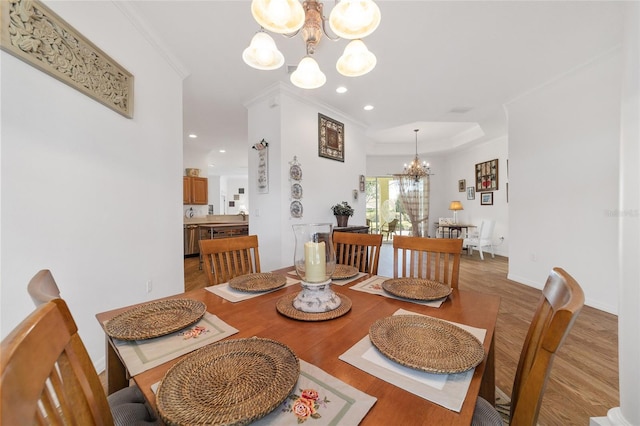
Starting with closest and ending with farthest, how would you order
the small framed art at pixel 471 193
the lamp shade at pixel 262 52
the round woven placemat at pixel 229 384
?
the round woven placemat at pixel 229 384 → the lamp shade at pixel 262 52 → the small framed art at pixel 471 193

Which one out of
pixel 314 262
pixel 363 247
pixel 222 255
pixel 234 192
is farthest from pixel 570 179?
pixel 234 192

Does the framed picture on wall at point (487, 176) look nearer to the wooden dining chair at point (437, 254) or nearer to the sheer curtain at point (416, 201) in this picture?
the sheer curtain at point (416, 201)

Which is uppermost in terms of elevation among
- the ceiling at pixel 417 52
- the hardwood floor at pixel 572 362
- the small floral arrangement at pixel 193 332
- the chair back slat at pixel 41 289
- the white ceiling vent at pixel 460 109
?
the white ceiling vent at pixel 460 109

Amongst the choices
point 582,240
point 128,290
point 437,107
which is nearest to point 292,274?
point 128,290

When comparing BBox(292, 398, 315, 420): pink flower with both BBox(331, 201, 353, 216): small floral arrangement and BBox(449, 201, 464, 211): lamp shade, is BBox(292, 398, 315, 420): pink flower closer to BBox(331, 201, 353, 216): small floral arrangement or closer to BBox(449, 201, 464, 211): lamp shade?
BBox(331, 201, 353, 216): small floral arrangement

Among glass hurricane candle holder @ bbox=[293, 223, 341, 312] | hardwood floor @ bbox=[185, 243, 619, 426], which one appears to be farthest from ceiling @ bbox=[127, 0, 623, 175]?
hardwood floor @ bbox=[185, 243, 619, 426]

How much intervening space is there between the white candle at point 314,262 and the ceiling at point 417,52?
2.04 m

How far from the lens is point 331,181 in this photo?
4000 mm

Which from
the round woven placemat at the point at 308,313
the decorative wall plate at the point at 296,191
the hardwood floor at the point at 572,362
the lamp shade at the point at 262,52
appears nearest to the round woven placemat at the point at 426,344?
the round woven placemat at the point at 308,313

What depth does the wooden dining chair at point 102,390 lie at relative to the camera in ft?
1.82

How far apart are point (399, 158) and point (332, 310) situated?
294 inches

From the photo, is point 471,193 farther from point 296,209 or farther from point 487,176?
point 296,209

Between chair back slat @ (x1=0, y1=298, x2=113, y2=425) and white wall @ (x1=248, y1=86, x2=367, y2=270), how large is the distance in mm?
2674

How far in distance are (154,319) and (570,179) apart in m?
4.33
